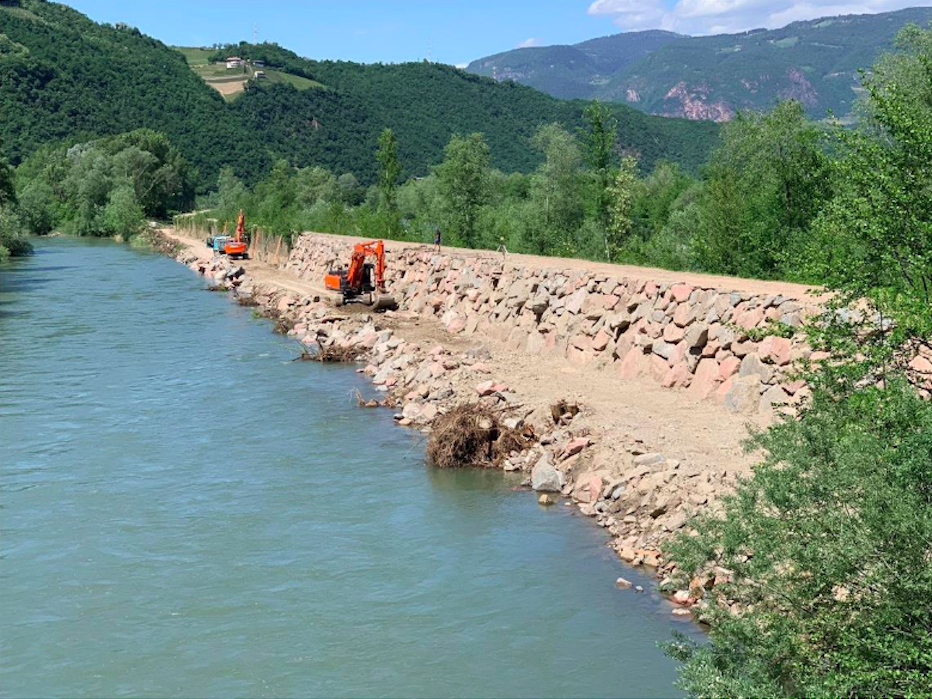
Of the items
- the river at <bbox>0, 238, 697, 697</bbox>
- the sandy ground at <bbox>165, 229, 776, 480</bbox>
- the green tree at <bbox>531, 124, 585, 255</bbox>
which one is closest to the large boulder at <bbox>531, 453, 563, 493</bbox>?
the river at <bbox>0, 238, 697, 697</bbox>

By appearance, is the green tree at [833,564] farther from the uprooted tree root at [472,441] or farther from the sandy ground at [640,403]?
the uprooted tree root at [472,441]

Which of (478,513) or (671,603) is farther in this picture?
(478,513)

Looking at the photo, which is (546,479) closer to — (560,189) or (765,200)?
(765,200)

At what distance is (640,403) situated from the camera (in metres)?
19.1

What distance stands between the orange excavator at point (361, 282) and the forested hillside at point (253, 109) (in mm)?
83857

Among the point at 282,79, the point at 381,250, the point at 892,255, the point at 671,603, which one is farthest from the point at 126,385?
the point at 282,79

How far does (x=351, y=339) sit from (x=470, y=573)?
17.3m

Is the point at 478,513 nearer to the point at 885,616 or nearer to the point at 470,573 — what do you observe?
the point at 470,573

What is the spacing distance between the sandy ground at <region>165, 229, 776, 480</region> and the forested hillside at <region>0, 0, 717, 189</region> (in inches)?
3837

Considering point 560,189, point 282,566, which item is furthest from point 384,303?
point 282,566

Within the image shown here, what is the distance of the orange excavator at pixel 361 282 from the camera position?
114 feet

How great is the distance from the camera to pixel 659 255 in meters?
34.8

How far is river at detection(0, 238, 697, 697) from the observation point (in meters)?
10.8

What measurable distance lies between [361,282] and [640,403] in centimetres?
1809
